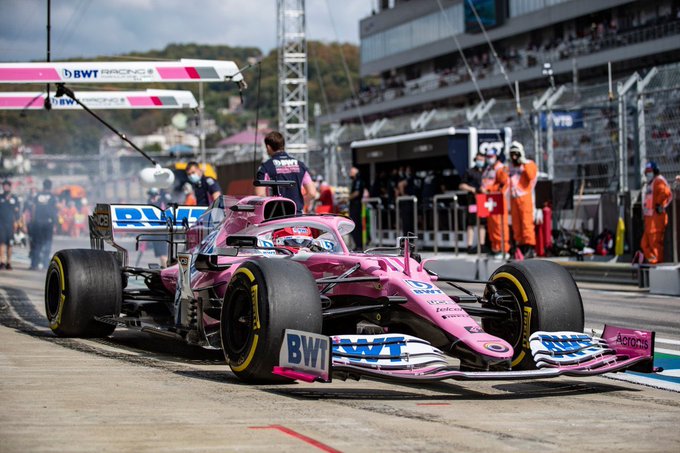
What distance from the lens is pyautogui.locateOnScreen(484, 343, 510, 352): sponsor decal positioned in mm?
7102

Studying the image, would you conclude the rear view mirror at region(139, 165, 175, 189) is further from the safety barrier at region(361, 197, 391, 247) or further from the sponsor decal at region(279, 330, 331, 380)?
the safety barrier at region(361, 197, 391, 247)

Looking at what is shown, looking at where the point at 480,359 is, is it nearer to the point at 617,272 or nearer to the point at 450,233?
the point at 617,272

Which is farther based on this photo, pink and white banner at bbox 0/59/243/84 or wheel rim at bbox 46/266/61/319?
pink and white banner at bbox 0/59/243/84

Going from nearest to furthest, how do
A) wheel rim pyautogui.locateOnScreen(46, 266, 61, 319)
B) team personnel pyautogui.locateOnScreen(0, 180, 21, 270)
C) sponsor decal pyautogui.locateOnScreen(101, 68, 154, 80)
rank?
wheel rim pyautogui.locateOnScreen(46, 266, 61, 319) → sponsor decal pyautogui.locateOnScreen(101, 68, 154, 80) → team personnel pyautogui.locateOnScreen(0, 180, 21, 270)

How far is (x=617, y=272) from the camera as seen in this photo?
18.2m

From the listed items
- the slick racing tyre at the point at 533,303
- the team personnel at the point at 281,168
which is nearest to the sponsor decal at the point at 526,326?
the slick racing tyre at the point at 533,303

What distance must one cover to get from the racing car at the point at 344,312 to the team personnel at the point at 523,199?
375 inches

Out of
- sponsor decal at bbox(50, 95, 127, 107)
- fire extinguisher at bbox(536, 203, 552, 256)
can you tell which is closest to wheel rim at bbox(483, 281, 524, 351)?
sponsor decal at bbox(50, 95, 127, 107)

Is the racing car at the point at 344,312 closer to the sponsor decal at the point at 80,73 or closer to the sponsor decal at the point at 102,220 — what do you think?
the sponsor decal at the point at 102,220

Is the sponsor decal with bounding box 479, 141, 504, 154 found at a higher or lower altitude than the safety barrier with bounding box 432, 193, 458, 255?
higher

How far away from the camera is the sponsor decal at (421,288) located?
7.63 m

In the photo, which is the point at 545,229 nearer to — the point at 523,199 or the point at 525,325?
the point at 523,199

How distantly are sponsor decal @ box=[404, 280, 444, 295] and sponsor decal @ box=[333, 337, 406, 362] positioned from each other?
0.66 m

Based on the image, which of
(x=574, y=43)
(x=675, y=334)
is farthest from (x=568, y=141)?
(x=574, y=43)
